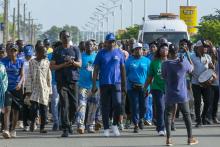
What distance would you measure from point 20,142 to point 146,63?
3.74 m

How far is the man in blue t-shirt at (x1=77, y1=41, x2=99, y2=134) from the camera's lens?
17.7 metres

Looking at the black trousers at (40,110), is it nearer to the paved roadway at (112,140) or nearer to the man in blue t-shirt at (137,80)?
the paved roadway at (112,140)

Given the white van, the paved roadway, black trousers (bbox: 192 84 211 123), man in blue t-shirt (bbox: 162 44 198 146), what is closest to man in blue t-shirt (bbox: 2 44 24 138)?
the paved roadway

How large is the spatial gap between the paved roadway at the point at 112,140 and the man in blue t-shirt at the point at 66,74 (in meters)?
0.49

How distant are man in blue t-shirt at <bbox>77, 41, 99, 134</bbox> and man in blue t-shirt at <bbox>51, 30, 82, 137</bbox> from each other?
744 millimetres

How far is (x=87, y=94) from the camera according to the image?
1795 cm

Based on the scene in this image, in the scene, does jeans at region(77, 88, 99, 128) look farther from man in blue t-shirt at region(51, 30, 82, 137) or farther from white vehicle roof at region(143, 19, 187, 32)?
white vehicle roof at region(143, 19, 187, 32)

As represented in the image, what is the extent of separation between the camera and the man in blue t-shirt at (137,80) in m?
18.0

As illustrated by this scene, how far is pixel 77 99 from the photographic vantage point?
56.4 ft

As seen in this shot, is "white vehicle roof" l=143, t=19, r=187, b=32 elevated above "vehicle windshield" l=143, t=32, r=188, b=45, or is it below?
above

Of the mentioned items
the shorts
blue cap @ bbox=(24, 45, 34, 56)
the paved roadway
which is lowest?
the paved roadway

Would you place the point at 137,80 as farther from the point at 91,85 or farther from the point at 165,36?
the point at 165,36

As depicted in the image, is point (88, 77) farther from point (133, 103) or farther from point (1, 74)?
point (1, 74)

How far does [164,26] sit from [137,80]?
1267 cm
